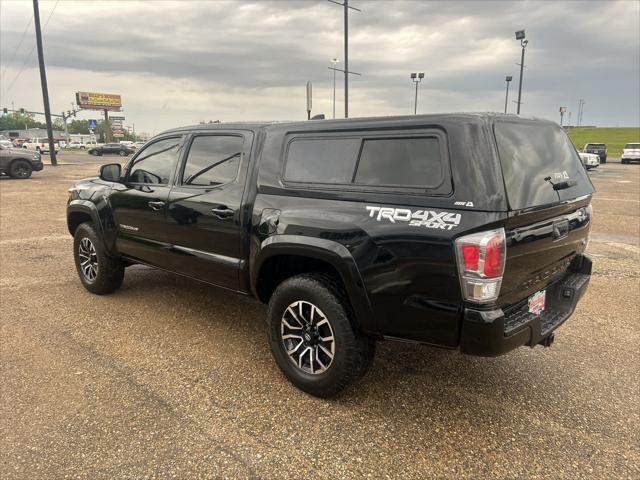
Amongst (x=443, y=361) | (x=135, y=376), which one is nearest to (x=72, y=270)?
(x=135, y=376)

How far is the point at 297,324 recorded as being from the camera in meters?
3.11

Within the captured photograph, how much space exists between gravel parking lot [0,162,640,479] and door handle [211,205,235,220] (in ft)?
3.50

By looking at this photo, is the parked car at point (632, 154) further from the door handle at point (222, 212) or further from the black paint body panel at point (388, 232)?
the door handle at point (222, 212)

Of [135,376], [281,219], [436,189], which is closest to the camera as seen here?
[436,189]

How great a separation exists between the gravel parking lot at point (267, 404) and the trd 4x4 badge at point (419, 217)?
3.98 feet

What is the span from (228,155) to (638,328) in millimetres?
3850

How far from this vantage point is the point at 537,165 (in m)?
2.70

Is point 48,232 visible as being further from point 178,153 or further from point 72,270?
point 178,153

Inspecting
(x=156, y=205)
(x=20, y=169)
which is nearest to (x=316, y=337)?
(x=156, y=205)

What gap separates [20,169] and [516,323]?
19460 millimetres

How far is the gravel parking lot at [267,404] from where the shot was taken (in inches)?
96.0

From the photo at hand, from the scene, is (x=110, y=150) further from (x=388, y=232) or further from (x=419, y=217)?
(x=419, y=217)

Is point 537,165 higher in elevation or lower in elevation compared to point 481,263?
higher

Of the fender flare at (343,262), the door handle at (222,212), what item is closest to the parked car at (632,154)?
the door handle at (222,212)
